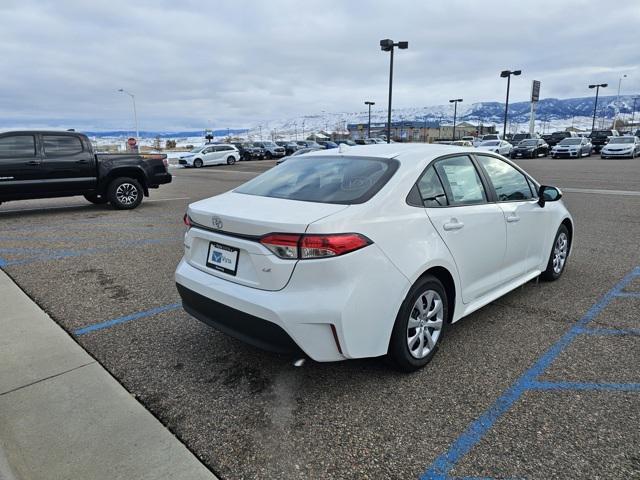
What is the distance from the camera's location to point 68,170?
985 centimetres

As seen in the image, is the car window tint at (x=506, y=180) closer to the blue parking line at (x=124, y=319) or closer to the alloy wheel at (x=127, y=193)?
the blue parking line at (x=124, y=319)

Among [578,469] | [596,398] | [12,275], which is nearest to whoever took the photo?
[578,469]

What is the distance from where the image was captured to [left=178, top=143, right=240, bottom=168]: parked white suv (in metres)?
32.8

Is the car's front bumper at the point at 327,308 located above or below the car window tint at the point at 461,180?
below

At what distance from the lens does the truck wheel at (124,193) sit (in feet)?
35.1

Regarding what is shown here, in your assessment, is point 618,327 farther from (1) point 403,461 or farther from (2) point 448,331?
(1) point 403,461

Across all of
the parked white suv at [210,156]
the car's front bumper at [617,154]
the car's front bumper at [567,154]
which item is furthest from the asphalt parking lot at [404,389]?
the car's front bumper at [567,154]

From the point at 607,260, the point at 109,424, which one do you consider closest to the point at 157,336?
the point at 109,424

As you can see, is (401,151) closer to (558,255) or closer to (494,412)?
(494,412)

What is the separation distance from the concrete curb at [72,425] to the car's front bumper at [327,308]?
77cm

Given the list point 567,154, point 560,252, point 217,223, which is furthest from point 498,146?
point 217,223

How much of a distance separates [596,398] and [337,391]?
1.64 metres

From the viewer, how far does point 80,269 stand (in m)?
5.84

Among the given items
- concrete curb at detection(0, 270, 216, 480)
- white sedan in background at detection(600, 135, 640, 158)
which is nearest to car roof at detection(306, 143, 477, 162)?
concrete curb at detection(0, 270, 216, 480)
